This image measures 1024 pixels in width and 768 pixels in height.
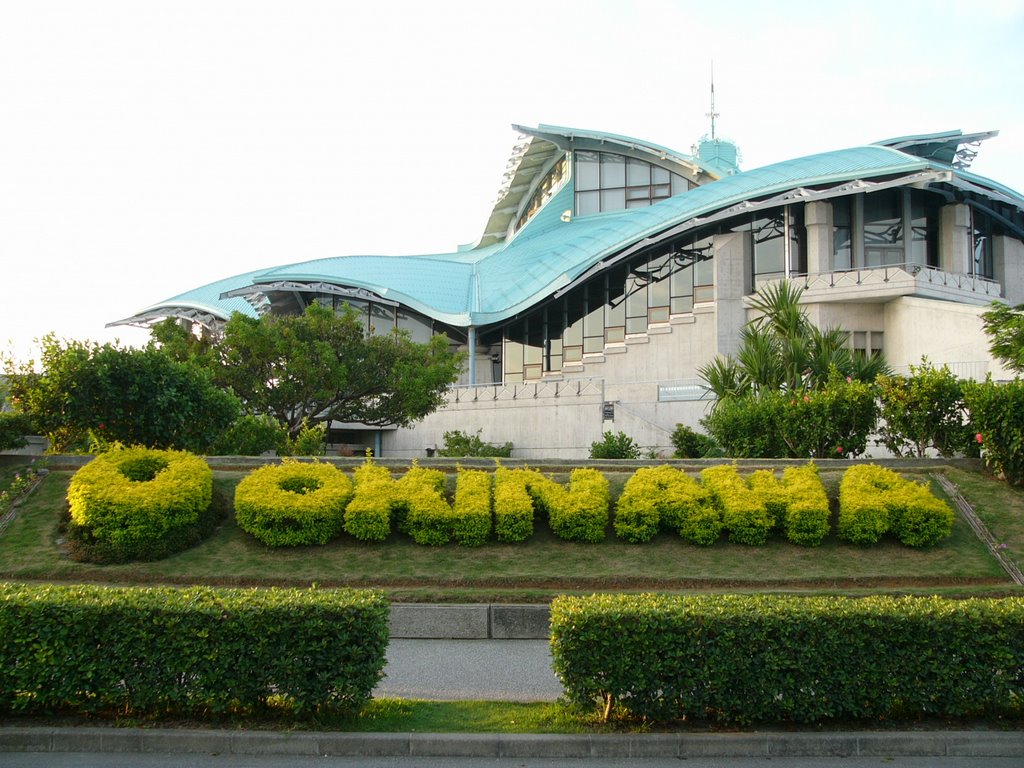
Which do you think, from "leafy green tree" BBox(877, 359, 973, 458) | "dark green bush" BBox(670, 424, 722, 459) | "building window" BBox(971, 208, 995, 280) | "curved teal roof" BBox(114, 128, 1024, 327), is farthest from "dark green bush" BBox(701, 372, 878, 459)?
"building window" BBox(971, 208, 995, 280)

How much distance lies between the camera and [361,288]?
45688 millimetres

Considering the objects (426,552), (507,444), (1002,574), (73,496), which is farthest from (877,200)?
(73,496)

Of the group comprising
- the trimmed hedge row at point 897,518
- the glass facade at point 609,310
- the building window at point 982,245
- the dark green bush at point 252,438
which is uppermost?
the building window at point 982,245

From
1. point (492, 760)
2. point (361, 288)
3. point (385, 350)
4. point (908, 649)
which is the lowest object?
point (492, 760)

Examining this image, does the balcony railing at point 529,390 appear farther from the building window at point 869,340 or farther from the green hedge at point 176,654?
the green hedge at point 176,654

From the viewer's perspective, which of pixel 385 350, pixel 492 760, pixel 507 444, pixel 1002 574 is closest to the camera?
pixel 492 760

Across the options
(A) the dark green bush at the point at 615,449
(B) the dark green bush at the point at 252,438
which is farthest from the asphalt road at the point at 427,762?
(A) the dark green bush at the point at 615,449

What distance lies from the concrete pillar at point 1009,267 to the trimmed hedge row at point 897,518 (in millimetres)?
29543

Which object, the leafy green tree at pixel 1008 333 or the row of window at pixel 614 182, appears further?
the row of window at pixel 614 182

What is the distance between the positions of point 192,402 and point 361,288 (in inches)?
1088

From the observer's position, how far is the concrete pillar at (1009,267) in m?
40.1

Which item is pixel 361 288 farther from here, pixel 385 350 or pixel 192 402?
pixel 192 402

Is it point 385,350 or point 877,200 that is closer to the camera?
point 385,350

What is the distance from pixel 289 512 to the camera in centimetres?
1387
